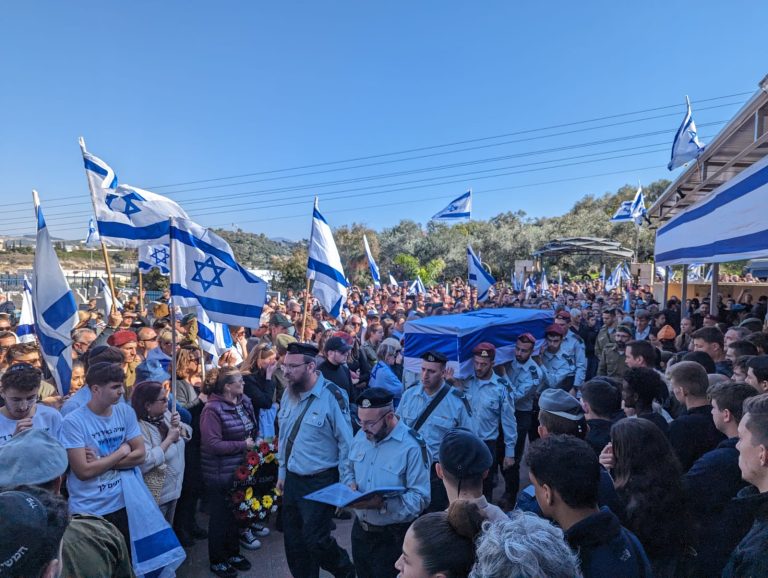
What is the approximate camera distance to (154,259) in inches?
375

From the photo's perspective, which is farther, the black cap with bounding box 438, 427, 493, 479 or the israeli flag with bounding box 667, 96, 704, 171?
the israeli flag with bounding box 667, 96, 704, 171

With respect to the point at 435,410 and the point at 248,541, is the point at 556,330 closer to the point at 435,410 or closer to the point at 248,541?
the point at 435,410

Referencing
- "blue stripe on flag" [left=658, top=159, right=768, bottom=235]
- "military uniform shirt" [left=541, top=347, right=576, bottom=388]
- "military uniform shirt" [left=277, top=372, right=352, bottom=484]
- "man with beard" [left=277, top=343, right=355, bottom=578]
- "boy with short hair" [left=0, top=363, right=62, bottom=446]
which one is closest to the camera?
"boy with short hair" [left=0, top=363, right=62, bottom=446]

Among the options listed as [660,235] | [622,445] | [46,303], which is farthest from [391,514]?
[660,235]

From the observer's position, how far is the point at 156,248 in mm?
9883

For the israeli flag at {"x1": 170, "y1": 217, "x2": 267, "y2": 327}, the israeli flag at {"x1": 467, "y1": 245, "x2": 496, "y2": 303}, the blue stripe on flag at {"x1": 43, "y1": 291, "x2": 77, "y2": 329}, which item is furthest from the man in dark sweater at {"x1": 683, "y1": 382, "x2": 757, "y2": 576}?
the israeli flag at {"x1": 467, "y1": 245, "x2": 496, "y2": 303}

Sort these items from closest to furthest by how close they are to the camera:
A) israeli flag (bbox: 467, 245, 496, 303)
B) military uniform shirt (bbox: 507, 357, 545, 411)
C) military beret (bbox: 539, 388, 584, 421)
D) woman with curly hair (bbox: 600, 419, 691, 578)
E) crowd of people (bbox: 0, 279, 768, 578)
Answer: crowd of people (bbox: 0, 279, 768, 578)
woman with curly hair (bbox: 600, 419, 691, 578)
military beret (bbox: 539, 388, 584, 421)
military uniform shirt (bbox: 507, 357, 545, 411)
israeli flag (bbox: 467, 245, 496, 303)

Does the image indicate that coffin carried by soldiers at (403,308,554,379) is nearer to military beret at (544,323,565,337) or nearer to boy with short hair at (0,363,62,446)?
military beret at (544,323,565,337)

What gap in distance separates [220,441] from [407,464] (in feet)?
6.37

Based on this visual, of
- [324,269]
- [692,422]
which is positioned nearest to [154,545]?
[692,422]

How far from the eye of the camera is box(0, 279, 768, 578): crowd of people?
1775 mm

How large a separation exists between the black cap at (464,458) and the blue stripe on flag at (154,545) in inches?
79.0

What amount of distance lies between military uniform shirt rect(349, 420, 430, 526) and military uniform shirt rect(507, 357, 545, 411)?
299cm

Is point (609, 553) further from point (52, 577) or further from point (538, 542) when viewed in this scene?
point (52, 577)
